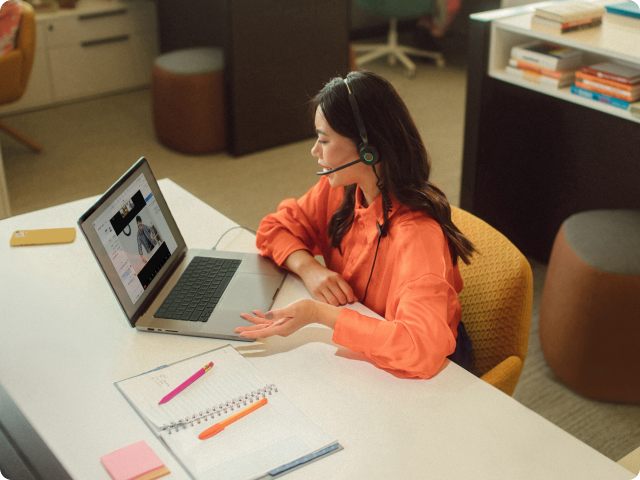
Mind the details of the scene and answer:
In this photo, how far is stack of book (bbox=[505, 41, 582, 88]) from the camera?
7.75 feet

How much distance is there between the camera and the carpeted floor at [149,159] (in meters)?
3.37

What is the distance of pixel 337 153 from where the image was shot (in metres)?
1.39

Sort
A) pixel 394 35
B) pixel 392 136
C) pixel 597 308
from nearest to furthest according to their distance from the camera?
pixel 392 136 → pixel 597 308 → pixel 394 35

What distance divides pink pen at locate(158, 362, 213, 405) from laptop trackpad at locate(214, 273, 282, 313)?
0.20m

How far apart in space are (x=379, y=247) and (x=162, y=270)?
460mm

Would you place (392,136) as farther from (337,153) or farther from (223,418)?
(223,418)

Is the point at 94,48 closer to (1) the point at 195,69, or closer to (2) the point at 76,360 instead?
(1) the point at 195,69

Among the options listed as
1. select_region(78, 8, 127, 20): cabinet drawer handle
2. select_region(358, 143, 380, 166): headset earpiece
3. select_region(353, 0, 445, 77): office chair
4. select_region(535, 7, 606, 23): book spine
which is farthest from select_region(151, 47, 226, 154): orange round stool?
select_region(358, 143, 380, 166): headset earpiece

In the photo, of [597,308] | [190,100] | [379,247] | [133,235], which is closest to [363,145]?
[379,247]

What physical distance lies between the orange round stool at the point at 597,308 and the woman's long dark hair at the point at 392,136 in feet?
2.58

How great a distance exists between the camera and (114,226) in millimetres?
1294

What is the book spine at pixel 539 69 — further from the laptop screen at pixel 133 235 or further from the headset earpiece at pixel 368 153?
the laptop screen at pixel 133 235

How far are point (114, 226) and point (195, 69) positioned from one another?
2518 millimetres

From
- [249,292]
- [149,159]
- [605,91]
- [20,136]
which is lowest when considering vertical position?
[149,159]
